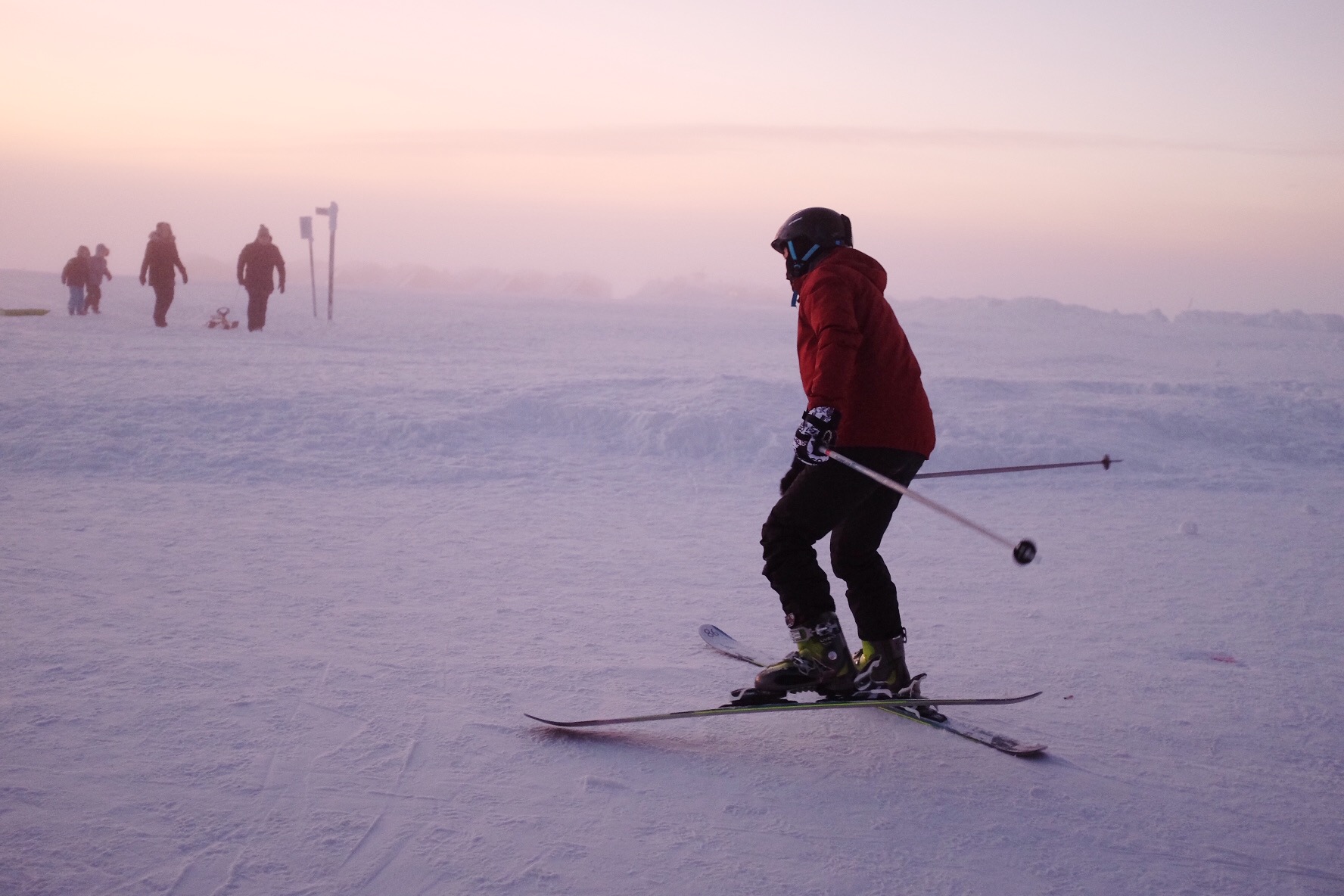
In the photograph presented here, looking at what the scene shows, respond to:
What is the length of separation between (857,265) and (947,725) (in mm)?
1803

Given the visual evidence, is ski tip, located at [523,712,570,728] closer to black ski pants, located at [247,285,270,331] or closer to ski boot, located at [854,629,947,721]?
ski boot, located at [854,629,947,721]

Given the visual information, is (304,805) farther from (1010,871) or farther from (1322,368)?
(1322,368)

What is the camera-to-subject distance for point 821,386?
3.26 m

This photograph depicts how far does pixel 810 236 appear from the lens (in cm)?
349

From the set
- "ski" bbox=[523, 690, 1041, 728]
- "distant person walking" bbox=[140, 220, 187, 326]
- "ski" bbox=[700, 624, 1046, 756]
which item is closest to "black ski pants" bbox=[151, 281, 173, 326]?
"distant person walking" bbox=[140, 220, 187, 326]

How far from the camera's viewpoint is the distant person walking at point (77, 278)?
16047mm

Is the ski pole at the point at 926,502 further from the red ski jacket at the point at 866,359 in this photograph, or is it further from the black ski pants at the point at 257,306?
the black ski pants at the point at 257,306

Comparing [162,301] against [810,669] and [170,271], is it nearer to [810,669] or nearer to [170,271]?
[170,271]

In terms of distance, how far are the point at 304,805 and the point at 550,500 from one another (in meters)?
4.65

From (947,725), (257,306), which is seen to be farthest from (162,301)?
(947,725)

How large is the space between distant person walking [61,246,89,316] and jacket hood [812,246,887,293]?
1685cm

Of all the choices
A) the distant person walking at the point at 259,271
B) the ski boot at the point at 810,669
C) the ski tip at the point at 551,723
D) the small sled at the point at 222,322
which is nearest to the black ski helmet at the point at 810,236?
the ski boot at the point at 810,669

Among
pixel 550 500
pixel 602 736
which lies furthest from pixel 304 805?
pixel 550 500

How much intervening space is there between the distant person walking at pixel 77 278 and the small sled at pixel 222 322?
7.81 ft
